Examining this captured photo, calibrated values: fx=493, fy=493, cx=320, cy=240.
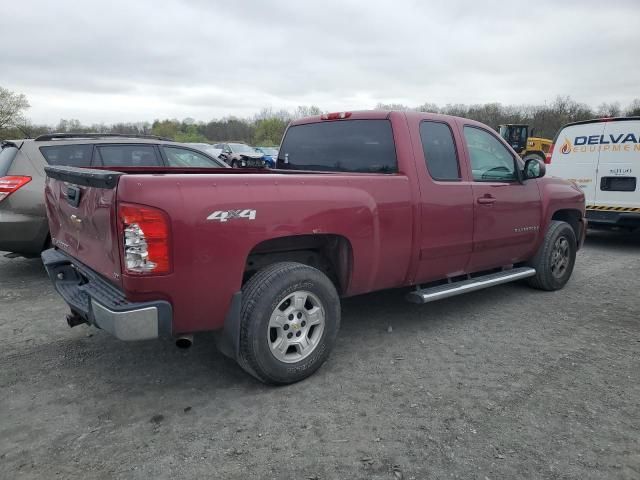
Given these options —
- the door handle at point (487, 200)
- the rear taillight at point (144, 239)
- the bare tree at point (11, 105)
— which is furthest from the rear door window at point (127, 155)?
the bare tree at point (11, 105)

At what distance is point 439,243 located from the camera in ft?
13.7

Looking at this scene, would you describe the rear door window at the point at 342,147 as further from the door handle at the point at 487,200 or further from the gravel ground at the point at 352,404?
the gravel ground at the point at 352,404

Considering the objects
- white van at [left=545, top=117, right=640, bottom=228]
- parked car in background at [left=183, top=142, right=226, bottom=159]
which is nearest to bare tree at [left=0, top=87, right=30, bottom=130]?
parked car in background at [left=183, top=142, right=226, bottom=159]

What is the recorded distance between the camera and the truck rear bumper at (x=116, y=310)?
2695 mm

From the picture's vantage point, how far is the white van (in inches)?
310

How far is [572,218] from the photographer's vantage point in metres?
6.05

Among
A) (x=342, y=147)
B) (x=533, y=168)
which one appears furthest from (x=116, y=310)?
(x=533, y=168)

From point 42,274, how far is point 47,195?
8.87 feet

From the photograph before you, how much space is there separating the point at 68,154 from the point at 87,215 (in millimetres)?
3248

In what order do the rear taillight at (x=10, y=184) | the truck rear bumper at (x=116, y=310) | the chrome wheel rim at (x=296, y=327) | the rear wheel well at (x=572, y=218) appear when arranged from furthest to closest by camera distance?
the rear wheel well at (x=572, y=218), the rear taillight at (x=10, y=184), the chrome wheel rim at (x=296, y=327), the truck rear bumper at (x=116, y=310)

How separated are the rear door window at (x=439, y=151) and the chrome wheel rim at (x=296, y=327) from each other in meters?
1.59

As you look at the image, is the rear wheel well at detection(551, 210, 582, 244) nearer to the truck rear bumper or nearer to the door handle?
the door handle

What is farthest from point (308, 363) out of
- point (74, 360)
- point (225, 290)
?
point (74, 360)

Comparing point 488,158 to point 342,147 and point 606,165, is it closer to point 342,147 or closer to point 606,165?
point 342,147
